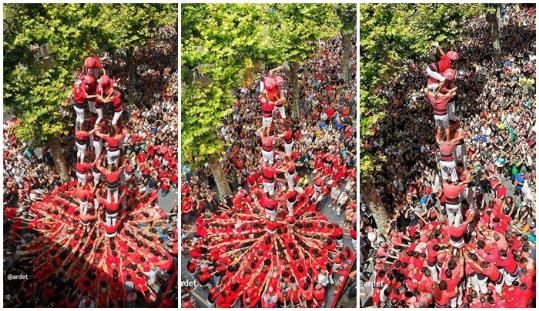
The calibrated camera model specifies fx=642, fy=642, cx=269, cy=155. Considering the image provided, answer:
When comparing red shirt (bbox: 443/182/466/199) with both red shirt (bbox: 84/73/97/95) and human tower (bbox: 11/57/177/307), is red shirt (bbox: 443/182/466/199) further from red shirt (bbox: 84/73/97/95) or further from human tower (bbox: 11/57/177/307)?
red shirt (bbox: 84/73/97/95)

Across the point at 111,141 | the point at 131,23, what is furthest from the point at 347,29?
the point at 111,141

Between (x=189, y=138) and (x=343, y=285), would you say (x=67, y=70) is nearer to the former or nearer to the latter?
(x=189, y=138)

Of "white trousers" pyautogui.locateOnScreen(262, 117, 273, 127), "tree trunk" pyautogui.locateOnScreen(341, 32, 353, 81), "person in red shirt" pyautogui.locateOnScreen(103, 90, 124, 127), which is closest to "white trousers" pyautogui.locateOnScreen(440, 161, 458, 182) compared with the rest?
"tree trunk" pyautogui.locateOnScreen(341, 32, 353, 81)

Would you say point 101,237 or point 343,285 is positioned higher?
point 101,237

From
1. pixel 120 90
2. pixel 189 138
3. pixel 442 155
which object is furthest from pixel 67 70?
pixel 442 155

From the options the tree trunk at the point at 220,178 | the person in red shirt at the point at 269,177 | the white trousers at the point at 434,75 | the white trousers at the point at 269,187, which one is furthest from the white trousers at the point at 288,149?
the white trousers at the point at 434,75

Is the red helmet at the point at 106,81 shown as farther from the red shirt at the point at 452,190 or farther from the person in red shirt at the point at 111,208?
the red shirt at the point at 452,190
